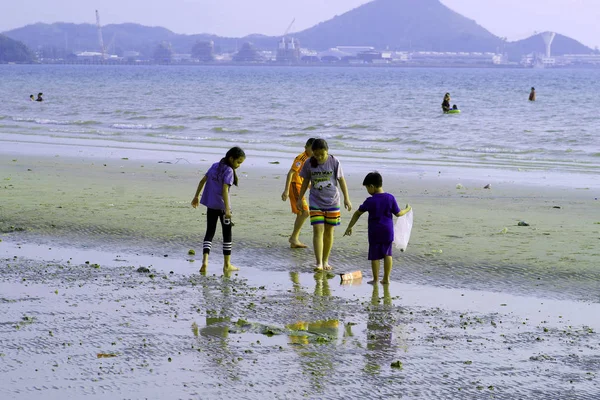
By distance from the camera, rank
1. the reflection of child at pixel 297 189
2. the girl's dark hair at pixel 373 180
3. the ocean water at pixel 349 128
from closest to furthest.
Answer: the girl's dark hair at pixel 373 180 → the reflection of child at pixel 297 189 → the ocean water at pixel 349 128

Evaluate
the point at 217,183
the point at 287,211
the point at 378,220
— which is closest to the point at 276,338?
the point at 378,220

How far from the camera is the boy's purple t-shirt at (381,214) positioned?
7.85 metres

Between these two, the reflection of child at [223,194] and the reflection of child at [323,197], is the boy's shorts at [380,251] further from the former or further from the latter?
the reflection of child at [223,194]

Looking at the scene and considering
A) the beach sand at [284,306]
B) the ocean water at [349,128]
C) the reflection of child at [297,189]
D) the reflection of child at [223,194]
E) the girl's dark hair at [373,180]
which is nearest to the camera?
the beach sand at [284,306]

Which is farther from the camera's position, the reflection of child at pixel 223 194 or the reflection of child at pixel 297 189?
the reflection of child at pixel 297 189

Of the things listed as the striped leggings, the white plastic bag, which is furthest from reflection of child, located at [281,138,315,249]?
the white plastic bag

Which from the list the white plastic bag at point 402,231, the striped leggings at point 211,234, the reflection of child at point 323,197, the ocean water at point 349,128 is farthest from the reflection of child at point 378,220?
the ocean water at point 349,128

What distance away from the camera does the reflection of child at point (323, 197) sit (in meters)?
8.28

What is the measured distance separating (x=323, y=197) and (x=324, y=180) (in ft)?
0.56

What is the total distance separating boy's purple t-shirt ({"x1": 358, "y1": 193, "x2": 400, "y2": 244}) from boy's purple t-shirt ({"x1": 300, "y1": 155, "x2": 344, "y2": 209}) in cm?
55

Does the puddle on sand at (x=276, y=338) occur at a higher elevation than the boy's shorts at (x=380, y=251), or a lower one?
lower

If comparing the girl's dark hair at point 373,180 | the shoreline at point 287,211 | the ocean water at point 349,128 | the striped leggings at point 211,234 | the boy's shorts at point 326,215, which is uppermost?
the girl's dark hair at point 373,180

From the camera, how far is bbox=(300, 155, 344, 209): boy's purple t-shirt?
8.29 metres

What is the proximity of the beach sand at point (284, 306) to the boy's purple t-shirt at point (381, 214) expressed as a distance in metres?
0.44
